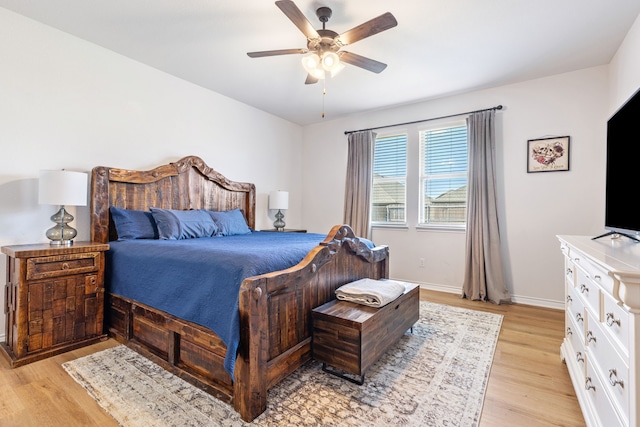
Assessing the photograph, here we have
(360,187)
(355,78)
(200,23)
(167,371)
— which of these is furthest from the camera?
(360,187)

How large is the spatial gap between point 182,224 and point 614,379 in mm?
3150

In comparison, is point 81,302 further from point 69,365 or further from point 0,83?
point 0,83

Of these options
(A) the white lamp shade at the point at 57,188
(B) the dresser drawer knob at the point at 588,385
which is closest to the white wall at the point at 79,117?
(A) the white lamp shade at the point at 57,188

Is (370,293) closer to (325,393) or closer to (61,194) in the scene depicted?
(325,393)

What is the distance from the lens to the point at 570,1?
83.9 inches

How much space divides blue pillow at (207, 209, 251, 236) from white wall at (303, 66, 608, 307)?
7.47ft

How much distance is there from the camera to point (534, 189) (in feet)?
11.4

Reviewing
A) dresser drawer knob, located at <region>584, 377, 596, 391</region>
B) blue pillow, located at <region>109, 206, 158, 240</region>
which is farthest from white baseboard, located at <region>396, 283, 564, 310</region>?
blue pillow, located at <region>109, 206, 158, 240</region>

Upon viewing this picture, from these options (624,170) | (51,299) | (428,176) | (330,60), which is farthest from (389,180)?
(51,299)

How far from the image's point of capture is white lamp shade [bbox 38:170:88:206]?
2.23m

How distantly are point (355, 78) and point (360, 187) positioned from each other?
163cm

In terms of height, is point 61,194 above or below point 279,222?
above

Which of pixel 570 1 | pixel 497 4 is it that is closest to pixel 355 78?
pixel 497 4

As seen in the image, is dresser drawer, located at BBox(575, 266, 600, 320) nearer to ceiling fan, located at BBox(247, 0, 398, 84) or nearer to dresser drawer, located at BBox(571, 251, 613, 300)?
dresser drawer, located at BBox(571, 251, 613, 300)
